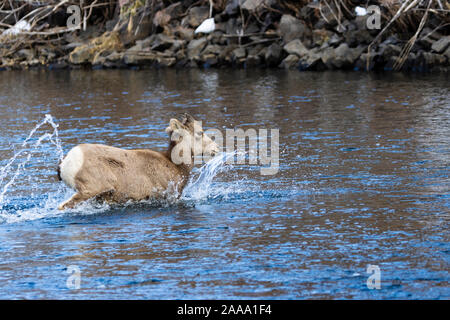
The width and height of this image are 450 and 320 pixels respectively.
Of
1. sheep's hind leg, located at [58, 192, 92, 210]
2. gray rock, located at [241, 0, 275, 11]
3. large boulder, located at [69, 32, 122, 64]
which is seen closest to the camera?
sheep's hind leg, located at [58, 192, 92, 210]

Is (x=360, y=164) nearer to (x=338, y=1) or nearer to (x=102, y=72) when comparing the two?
(x=338, y=1)

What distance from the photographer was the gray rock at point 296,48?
34322mm

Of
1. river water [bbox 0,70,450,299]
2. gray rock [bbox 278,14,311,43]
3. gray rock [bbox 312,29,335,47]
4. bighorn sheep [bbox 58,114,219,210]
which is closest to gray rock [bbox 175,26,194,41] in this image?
gray rock [bbox 278,14,311,43]

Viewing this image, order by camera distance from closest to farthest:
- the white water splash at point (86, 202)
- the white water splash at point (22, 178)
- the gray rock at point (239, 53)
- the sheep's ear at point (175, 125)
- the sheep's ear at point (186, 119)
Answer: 1. the white water splash at point (86, 202)
2. the white water splash at point (22, 178)
3. the sheep's ear at point (175, 125)
4. the sheep's ear at point (186, 119)
5. the gray rock at point (239, 53)

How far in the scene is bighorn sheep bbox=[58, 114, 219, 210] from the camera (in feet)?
34.9

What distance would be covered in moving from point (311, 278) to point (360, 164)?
6.16m

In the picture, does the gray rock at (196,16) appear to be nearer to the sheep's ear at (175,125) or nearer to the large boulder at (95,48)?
the large boulder at (95,48)

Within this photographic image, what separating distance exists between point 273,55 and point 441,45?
7823mm

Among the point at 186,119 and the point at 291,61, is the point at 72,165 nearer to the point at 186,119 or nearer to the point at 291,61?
the point at 186,119

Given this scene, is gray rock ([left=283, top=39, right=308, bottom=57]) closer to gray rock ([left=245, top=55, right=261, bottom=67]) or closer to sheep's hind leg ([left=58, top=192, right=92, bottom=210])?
gray rock ([left=245, top=55, right=261, bottom=67])

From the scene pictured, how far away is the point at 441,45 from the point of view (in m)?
30.2

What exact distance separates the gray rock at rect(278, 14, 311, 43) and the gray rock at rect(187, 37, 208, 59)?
4169 millimetres

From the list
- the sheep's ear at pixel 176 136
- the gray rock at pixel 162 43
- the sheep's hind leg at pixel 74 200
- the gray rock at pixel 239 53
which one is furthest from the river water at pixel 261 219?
the gray rock at pixel 162 43

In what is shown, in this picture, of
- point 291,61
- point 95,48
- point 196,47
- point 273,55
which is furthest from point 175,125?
point 95,48
